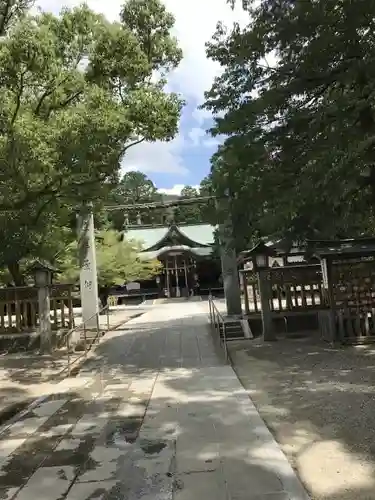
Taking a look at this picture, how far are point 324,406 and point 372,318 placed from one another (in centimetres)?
632

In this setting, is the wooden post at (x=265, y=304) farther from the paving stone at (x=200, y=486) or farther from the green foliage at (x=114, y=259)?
the green foliage at (x=114, y=259)

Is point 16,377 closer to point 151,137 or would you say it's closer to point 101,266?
point 151,137

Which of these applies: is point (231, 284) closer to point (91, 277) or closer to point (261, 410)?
point (91, 277)

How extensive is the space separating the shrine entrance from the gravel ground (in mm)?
23874

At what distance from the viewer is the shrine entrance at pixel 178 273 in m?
36.0

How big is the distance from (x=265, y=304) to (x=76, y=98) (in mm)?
7357

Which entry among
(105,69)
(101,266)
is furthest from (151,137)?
(101,266)

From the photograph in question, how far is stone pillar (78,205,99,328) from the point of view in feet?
59.0

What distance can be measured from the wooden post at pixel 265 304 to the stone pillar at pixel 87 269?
6965 mm

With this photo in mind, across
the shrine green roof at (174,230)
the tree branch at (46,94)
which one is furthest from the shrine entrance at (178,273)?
the tree branch at (46,94)

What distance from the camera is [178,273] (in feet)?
121

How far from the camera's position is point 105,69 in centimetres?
1023

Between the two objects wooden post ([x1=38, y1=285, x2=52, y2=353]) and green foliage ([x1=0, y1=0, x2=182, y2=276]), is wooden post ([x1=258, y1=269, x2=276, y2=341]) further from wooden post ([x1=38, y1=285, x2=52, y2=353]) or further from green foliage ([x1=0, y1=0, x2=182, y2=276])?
wooden post ([x1=38, y1=285, x2=52, y2=353])

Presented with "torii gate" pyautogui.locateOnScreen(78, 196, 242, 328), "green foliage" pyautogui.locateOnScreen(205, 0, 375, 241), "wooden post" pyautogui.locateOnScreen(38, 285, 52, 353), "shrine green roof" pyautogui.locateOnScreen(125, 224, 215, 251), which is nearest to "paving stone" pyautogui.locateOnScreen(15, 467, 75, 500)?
"green foliage" pyautogui.locateOnScreen(205, 0, 375, 241)
